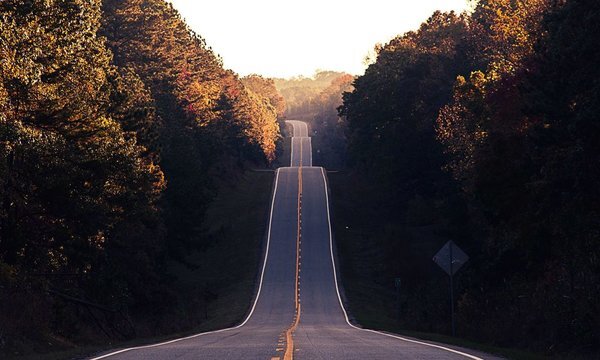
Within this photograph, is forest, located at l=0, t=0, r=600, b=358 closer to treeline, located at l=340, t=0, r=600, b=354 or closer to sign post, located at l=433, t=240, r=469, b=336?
treeline, located at l=340, t=0, r=600, b=354

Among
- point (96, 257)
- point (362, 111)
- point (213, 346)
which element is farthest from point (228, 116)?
point (213, 346)

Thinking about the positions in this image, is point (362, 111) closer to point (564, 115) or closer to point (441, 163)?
point (441, 163)

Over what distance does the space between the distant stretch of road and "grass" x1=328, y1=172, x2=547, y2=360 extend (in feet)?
3.49

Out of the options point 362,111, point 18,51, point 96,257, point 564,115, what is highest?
point 362,111

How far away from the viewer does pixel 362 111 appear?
101250 millimetres

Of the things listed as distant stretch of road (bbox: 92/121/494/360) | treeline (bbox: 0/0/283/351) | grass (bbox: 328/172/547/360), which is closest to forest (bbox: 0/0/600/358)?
treeline (bbox: 0/0/283/351)

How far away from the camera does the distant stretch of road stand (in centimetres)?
2005

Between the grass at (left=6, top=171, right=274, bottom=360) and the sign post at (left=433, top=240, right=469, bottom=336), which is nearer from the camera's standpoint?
the sign post at (left=433, top=240, right=469, bottom=336)

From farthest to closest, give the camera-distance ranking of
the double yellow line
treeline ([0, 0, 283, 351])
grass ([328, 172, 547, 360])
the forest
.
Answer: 1. grass ([328, 172, 547, 360])
2. treeline ([0, 0, 283, 351])
3. the forest
4. the double yellow line

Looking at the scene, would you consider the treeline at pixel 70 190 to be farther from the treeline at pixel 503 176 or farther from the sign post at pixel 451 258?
the treeline at pixel 503 176

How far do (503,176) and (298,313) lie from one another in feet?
53.4

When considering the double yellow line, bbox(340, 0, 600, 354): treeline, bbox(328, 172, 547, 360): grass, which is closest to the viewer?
the double yellow line

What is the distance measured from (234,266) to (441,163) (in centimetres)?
2046

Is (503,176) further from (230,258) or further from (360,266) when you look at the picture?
(230,258)
